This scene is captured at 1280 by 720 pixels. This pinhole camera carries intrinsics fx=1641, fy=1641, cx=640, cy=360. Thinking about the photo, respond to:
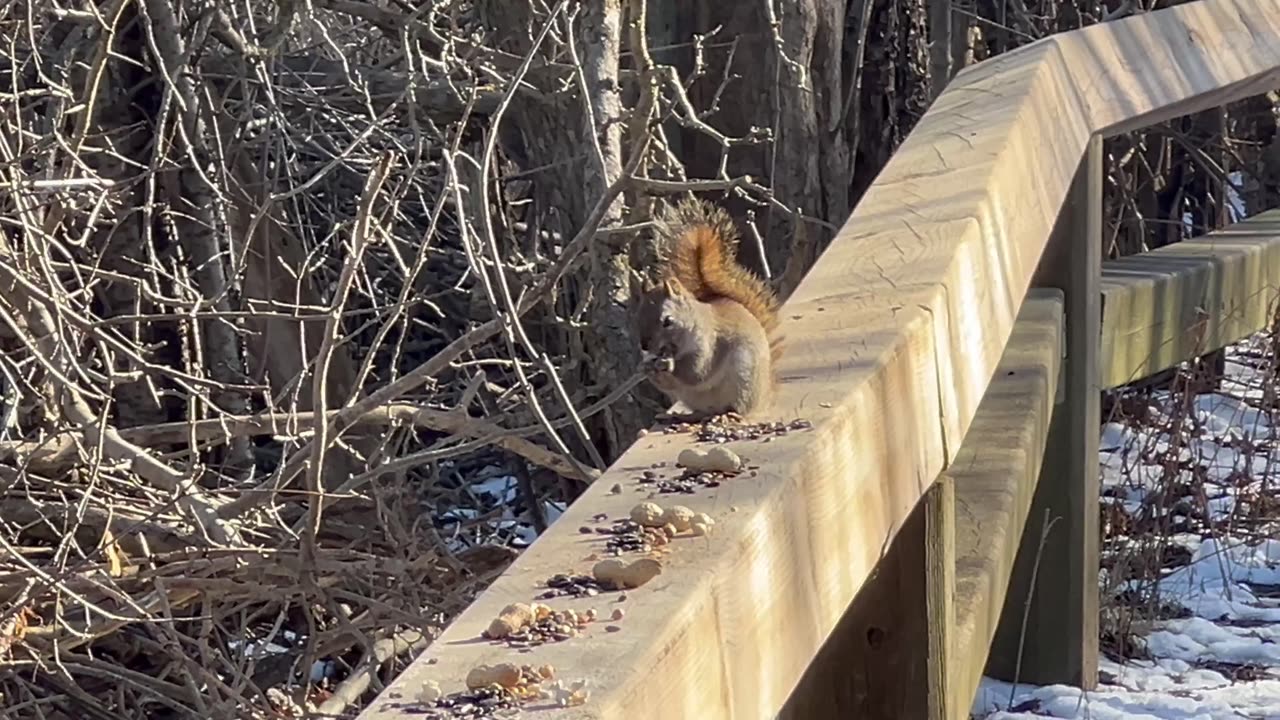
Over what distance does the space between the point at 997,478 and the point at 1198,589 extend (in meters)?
1.79

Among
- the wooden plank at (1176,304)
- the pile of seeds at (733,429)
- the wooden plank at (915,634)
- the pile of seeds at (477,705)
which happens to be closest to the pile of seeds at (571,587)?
the pile of seeds at (477,705)

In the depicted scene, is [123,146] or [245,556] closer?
[245,556]

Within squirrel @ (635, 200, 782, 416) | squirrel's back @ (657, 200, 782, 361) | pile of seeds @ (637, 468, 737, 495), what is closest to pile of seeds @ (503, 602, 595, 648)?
pile of seeds @ (637, 468, 737, 495)

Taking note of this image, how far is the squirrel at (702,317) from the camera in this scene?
1.62m

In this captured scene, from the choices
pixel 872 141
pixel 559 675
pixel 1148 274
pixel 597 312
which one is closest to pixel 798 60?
pixel 872 141

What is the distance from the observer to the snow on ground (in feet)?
8.61

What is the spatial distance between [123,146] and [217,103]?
0.39 m

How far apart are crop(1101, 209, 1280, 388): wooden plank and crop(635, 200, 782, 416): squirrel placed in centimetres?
87

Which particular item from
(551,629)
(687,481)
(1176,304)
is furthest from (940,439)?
(1176,304)

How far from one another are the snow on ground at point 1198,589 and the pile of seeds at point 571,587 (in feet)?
5.52

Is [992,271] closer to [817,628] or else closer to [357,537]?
[817,628]

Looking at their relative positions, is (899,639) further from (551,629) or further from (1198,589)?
(1198,589)

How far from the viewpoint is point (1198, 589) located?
11.5 feet

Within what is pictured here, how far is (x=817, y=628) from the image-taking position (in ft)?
3.58
